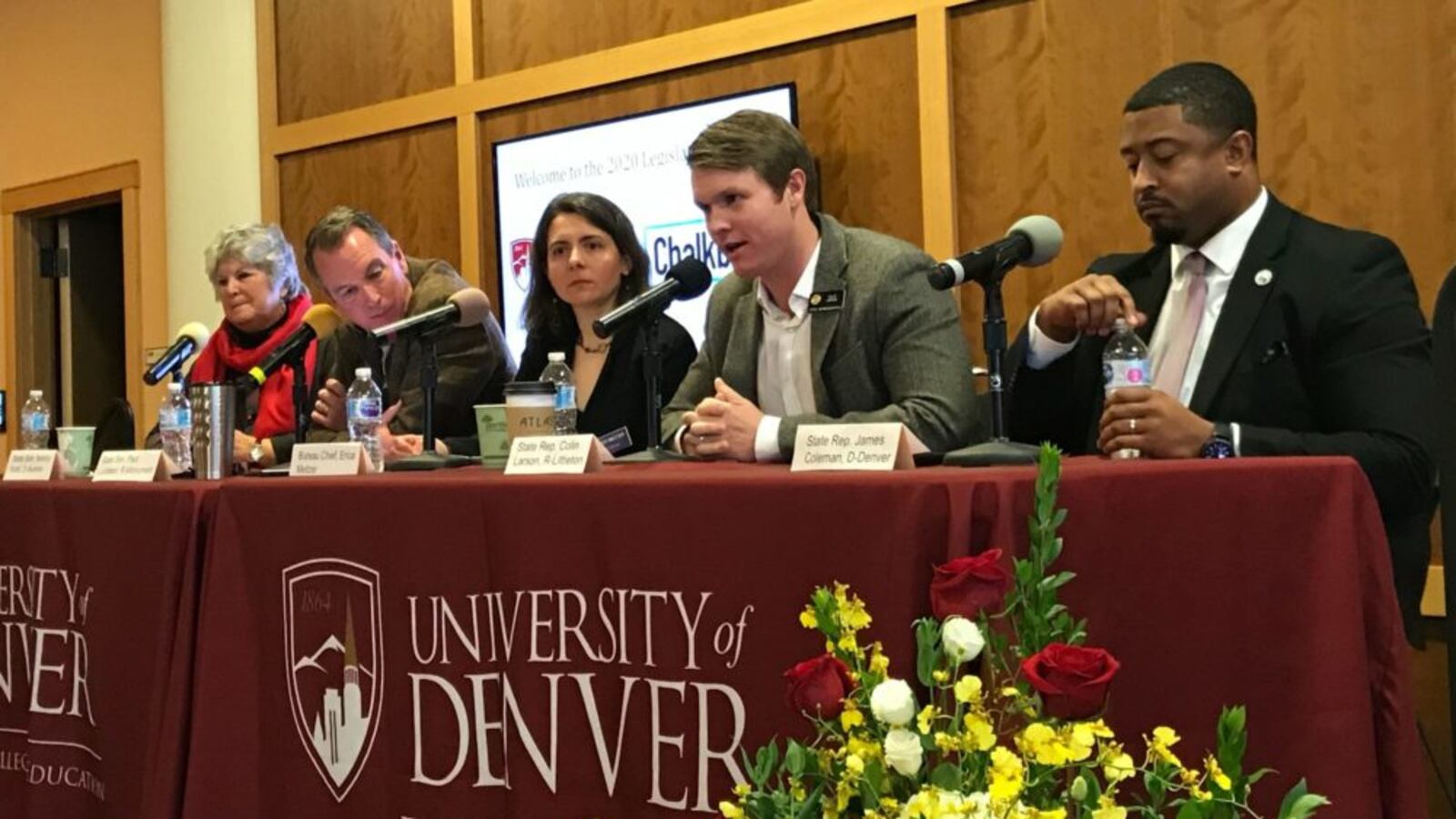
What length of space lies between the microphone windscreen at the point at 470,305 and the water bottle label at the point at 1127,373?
105 centimetres

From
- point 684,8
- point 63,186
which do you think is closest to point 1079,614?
point 684,8

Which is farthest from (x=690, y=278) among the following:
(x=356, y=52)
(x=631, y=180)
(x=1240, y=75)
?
(x=356, y=52)

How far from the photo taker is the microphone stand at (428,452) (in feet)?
6.57

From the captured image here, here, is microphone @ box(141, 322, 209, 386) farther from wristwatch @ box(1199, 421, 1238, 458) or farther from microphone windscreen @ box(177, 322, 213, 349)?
wristwatch @ box(1199, 421, 1238, 458)

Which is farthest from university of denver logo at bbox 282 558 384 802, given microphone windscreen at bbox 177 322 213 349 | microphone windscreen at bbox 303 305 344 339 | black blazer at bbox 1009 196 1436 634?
microphone windscreen at bbox 303 305 344 339

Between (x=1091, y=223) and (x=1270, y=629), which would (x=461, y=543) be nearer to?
(x=1270, y=629)

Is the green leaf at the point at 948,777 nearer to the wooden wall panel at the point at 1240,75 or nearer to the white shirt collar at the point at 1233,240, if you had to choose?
the white shirt collar at the point at 1233,240

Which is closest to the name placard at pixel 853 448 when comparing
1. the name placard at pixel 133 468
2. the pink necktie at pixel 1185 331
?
the pink necktie at pixel 1185 331

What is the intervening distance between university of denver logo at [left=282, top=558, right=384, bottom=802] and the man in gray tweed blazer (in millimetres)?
505

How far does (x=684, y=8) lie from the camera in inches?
156

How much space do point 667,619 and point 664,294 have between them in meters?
0.67

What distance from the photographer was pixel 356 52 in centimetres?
477

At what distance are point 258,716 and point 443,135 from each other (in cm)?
312

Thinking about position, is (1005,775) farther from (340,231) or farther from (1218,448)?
(340,231)
